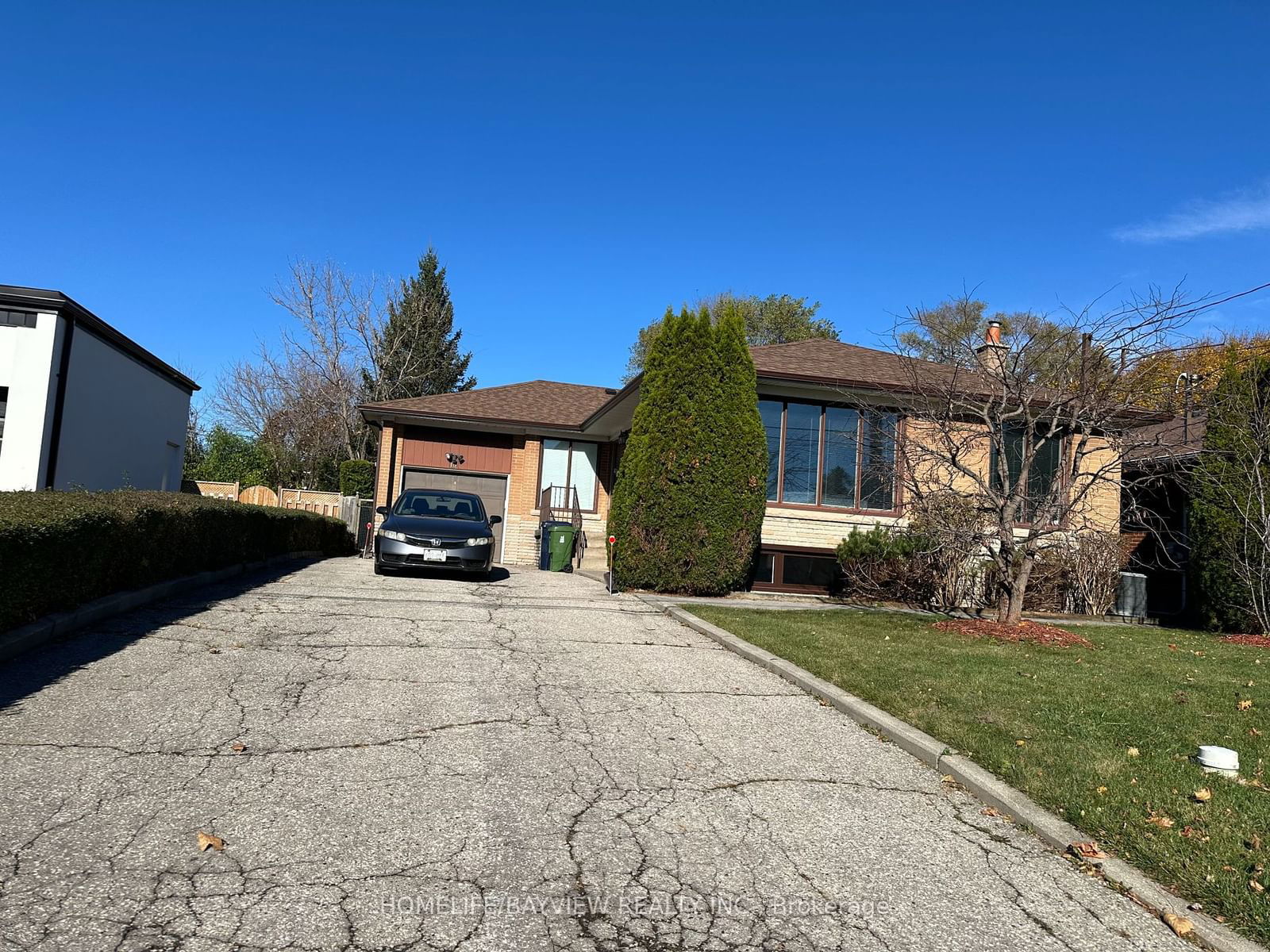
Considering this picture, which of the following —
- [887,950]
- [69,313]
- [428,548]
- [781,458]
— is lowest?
[887,950]

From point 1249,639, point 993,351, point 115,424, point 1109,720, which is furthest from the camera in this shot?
point 115,424

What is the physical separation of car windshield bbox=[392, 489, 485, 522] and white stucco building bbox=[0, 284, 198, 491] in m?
4.99

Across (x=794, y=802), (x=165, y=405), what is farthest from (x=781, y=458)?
(x=165, y=405)

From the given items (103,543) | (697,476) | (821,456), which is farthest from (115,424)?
(821,456)

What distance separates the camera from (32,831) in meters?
3.48

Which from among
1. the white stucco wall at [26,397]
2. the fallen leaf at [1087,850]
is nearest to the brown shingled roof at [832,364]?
the fallen leaf at [1087,850]

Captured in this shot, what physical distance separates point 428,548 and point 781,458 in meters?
6.83

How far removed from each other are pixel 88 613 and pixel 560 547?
11699 millimetres

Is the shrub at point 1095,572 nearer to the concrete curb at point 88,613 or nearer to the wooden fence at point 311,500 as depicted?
the concrete curb at point 88,613

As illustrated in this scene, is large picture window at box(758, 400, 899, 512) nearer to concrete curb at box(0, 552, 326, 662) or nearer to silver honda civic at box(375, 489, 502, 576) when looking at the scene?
silver honda civic at box(375, 489, 502, 576)

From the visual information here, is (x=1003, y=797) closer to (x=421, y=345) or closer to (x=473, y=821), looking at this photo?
(x=473, y=821)

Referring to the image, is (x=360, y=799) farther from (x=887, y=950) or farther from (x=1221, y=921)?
(x=1221, y=921)

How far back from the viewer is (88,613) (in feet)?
24.1

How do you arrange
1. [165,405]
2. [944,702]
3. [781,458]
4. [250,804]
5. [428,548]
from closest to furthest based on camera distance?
[250,804] < [944,702] < [428,548] < [781,458] < [165,405]
